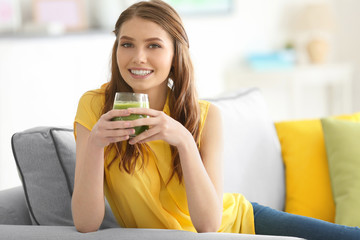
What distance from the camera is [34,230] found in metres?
1.41

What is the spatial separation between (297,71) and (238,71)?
573 millimetres

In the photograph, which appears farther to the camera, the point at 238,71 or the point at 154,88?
the point at 238,71

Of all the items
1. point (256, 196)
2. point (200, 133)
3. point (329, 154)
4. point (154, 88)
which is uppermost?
point (154, 88)

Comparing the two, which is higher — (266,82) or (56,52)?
(56,52)

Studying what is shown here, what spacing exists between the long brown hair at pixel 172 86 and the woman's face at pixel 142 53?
1.1 inches

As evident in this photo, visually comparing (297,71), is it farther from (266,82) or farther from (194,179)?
(194,179)

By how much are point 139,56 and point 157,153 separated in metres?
0.32

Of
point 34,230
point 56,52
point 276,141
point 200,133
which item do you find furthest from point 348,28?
point 34,230

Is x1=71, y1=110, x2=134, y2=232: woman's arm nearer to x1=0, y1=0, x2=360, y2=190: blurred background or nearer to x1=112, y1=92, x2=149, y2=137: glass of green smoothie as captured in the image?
x1=112, y1=92, x2=149, y2=137: glass of green smoothie

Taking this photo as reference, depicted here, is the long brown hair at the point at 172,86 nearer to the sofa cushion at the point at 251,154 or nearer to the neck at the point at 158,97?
the neck at the point at 158,97

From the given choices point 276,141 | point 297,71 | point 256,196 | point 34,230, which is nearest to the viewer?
point 34,230

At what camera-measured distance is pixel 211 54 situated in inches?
204

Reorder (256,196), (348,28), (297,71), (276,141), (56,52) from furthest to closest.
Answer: (348,28) < (297,71) < (56,52) < (276,141) < (256,196)

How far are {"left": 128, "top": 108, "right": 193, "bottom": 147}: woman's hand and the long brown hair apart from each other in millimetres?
200
